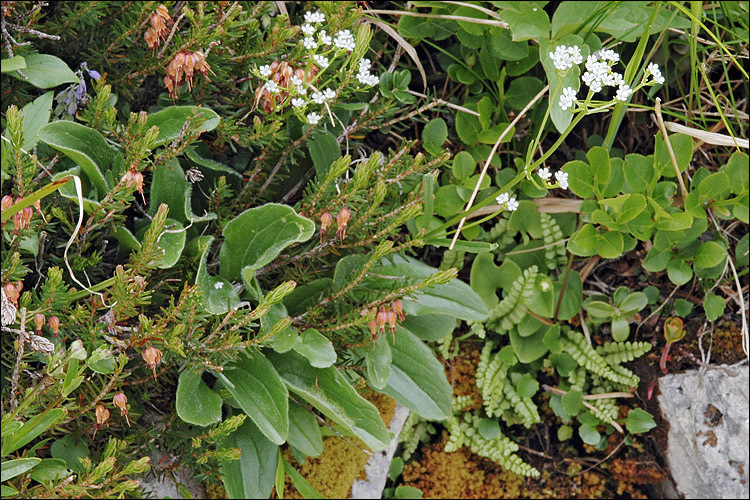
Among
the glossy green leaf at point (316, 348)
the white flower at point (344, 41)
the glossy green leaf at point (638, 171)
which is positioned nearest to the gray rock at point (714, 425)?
the glossy green leaf at point (638, 171)

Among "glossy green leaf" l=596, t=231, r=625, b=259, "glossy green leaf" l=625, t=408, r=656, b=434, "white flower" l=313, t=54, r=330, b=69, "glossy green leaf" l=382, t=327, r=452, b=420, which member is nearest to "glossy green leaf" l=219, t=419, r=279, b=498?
"glossy green leaf" l=382, t=327, r=452, b=420

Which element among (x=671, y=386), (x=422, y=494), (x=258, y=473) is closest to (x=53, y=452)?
(x=258, y=473)

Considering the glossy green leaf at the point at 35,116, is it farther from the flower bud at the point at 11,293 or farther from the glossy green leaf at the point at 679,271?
the glossy green leaf at the point at 679,271

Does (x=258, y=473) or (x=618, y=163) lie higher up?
(x=618, y=163)

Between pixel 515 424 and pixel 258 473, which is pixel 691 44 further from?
pixel 258 473

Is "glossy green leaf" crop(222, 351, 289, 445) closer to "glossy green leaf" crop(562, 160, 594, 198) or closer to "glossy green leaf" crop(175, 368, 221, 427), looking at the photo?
"glossy green leaf" crop(175, 368, 221, 427)
